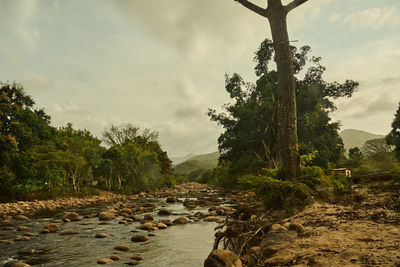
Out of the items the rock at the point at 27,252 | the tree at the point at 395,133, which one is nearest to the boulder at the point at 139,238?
the rock at the point at 27,252

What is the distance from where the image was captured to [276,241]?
3.92m

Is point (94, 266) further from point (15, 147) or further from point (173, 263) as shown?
point (15, 147)

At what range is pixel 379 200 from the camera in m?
5.94

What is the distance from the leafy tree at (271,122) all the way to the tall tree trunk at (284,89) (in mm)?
15309

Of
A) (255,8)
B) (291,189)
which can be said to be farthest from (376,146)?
(291,189)

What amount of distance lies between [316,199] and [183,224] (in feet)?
20.6

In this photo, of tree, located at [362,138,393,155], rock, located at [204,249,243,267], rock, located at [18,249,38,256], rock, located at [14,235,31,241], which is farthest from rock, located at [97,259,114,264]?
tree, located at [362,138,393,155]

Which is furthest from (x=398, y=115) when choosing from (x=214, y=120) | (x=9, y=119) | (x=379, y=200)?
(x=9, y=119)

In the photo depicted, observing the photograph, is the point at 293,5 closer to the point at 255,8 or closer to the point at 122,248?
the point at 255,8

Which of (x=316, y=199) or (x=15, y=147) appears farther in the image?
(x=15, y=147)

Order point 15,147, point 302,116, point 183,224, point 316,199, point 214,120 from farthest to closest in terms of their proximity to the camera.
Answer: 1. point 214,120
2. point 302,116
3. point 15,147
4. point 183,224
5. point 316,199

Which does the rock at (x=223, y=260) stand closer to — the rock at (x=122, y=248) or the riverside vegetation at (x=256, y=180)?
the riverside vegetation at (x=256, y=180)

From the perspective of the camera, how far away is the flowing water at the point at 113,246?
19.6 feet

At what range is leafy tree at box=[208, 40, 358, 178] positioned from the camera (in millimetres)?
22812
